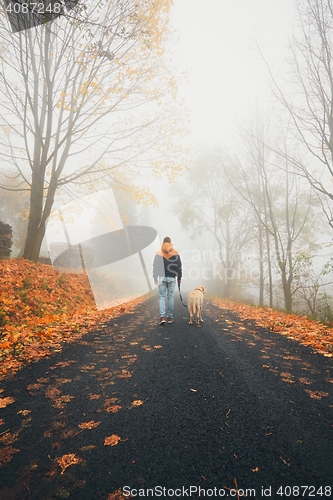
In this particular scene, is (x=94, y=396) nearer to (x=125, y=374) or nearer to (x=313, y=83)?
(x=125, y=374)

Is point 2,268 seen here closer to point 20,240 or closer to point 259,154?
point 259,154

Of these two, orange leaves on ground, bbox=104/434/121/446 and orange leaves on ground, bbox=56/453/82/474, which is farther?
orange leaves on ground, bbox=104/434/121/446

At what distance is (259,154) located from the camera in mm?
10500

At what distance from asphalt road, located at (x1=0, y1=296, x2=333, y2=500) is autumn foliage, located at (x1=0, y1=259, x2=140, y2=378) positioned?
832mm

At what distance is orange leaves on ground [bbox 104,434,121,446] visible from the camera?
1.86 meters

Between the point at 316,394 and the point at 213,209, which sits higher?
the point at 213,209

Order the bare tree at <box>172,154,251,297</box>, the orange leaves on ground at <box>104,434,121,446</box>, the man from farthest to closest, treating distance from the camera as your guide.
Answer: the bare tree at <box>172,154,251,297</box> < the man < the orange leaves on ground at <box>104,434,121,446</box>

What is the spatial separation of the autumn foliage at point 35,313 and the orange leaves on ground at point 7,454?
5.43 feet

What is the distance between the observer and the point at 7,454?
68.5 inches

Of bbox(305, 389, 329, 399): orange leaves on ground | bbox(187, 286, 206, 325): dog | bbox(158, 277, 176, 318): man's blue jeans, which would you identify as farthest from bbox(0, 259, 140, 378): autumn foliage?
bbox(305, 389, 329, 399): orange leaves on ground

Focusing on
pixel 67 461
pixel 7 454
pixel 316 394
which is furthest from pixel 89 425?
pixel 316 394

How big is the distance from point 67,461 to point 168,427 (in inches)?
32.9

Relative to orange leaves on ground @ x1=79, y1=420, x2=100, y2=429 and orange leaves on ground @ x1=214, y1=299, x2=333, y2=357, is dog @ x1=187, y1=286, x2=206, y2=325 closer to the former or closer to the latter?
orange leaves on ground @ x1=214, y1=299, x2=333, y2=357

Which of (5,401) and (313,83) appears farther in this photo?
(313,83)
